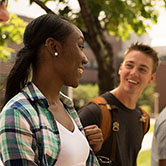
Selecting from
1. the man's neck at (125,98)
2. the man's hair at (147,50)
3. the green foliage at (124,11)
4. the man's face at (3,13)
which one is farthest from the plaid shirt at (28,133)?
the green foliage at (124,11)

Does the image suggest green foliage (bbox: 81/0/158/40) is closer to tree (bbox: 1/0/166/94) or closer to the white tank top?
tree (bbox: 1/0/166/94)

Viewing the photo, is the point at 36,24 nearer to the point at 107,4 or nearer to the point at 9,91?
the point at 9,91

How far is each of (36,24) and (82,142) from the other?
60cm

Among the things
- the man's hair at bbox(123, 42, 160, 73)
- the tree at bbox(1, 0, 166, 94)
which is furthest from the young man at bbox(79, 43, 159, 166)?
the tree at bbox(1, 0, 166, 94)

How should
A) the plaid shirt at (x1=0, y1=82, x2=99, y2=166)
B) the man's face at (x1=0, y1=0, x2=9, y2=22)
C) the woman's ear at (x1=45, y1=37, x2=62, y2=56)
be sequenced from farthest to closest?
1. the man's face at (x1=0, y1=0, x2=9, y2=22)
2. the woman's ear at (x1=45, y1=37, x2=62, y2=56)
3. the plaid shirt at (x1=0, y1=82, x2=99, y2=166)

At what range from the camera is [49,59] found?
5.00ft

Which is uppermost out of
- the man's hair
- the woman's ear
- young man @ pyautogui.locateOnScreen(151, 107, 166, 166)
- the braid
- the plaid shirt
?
the woman's ear

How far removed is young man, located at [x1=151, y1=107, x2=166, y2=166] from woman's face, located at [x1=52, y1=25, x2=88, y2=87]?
3.88 feet

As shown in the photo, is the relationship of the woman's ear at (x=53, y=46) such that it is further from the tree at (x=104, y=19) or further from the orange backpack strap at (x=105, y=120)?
the tree at (x=104, y=19)

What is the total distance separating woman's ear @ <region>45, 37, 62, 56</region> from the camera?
1510 mm

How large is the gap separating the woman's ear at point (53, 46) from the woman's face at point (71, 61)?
0.07 ft

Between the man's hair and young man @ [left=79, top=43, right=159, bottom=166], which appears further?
the man's hair

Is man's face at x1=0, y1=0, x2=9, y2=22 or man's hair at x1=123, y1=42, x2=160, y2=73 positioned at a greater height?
man's face at x1=0, y1=0, x2=9, y2=22

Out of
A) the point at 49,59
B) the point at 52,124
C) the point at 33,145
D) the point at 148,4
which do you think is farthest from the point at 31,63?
the point at 148,4
